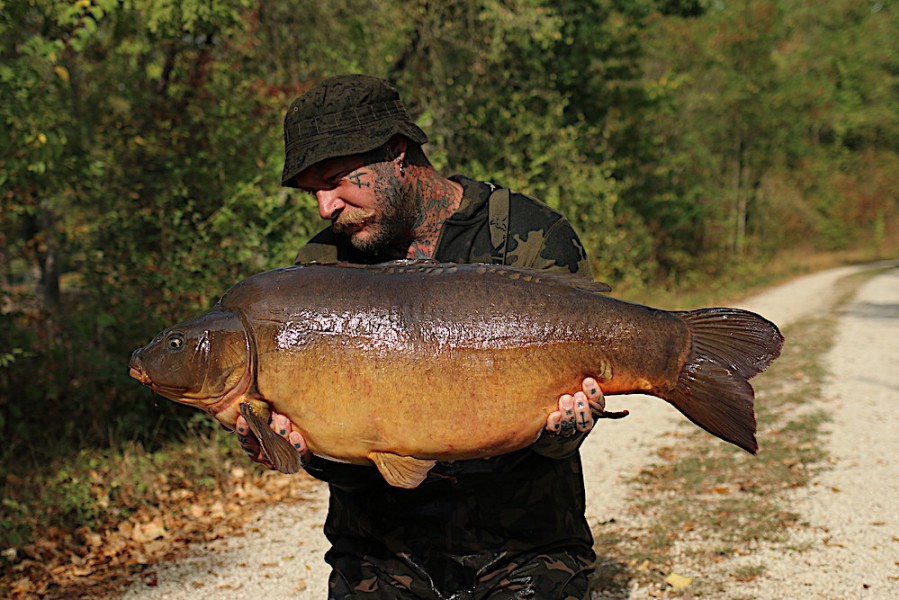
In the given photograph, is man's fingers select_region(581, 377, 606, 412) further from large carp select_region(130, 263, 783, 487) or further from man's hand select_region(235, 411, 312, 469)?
man's hand select_region(235, 411, 312, 469)

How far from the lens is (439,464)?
2.77 meters

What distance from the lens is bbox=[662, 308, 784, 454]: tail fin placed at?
236 cm

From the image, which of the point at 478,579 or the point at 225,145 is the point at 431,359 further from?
the point at 225,145

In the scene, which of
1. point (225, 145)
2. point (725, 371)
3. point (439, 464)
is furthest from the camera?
point (225, 145)

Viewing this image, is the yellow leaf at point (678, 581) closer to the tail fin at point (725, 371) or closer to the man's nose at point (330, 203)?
the tail fin at point (725, 371)

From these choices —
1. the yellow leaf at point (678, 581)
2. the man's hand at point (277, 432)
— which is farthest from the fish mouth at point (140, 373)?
the yellow leaf at point (678, 581)

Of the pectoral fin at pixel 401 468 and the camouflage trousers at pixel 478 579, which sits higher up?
the pectoral fin at pixel 401 468

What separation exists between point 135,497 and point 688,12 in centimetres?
1791

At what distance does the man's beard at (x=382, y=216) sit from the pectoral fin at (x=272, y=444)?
2.25 ft

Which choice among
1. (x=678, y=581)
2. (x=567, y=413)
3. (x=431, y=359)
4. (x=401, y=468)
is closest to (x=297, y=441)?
(x=401, y=468)

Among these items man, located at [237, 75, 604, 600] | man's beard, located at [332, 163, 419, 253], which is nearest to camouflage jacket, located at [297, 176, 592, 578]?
man, located at [237, 75, 604, 600]

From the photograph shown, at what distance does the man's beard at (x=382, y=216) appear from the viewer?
2689 mm

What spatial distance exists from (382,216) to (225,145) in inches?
279

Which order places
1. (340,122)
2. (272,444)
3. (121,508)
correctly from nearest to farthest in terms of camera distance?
(272,444) → (340,122) → (121,508)
